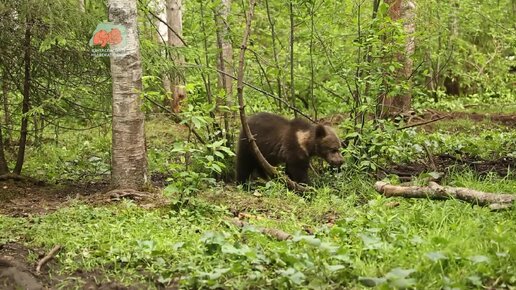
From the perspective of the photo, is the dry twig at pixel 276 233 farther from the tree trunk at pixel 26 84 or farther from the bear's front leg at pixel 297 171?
the tree trunk at pixel 26 84

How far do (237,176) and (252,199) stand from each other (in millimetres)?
2029

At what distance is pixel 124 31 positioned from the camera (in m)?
6.80

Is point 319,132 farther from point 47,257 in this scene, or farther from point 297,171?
point 47,257

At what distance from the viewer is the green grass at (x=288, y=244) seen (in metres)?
4.13

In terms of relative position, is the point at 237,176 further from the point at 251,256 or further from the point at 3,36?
the point at 251,256

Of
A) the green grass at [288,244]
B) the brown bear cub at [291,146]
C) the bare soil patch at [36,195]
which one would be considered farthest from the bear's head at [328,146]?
the bare soil patch at [36,195]

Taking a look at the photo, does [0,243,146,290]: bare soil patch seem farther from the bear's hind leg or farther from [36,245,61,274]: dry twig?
the bear's hind leg

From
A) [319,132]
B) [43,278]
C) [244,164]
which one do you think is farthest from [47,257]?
[319,132]

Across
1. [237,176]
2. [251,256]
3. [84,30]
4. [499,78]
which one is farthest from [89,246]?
[499,78]

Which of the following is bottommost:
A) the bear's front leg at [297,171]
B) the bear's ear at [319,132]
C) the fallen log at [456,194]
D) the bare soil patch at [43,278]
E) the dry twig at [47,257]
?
the bear's front leg at [297,171]

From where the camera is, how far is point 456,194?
6.07 meters

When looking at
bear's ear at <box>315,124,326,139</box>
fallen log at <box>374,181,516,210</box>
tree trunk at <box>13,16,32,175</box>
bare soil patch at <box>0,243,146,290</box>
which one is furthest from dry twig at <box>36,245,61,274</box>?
bear's ear at <box>315,124,326,139</box>

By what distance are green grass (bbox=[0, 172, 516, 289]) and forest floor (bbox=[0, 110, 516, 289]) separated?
4 centimetres

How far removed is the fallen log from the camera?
18.7ft
